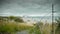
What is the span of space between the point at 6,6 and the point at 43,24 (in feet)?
2.53

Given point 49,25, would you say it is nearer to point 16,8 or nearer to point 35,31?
point 35,31

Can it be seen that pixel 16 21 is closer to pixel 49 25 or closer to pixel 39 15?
pixel 39 15

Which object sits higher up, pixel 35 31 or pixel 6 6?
pixel 6 6

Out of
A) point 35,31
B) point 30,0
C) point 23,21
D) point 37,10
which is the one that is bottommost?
point 35,31

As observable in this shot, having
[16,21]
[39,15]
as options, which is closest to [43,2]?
[39,15]

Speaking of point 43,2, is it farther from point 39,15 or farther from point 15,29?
point 15,29

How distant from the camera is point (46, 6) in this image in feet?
8.69

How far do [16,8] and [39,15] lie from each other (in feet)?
1.48

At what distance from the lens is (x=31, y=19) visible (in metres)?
2.61

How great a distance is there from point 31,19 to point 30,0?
1.18 feet

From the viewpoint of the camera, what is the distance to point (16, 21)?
8.58ft

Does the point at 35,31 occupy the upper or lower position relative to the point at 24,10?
lower

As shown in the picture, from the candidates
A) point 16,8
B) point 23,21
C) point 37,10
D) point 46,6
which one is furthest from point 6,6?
point 46,6

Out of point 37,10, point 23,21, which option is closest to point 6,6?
point 23,21
